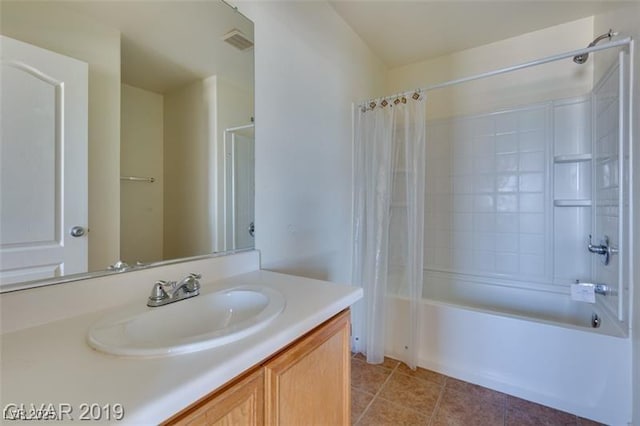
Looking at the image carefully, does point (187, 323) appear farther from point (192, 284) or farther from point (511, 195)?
point (511, 195)

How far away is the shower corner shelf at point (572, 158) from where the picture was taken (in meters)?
2.06

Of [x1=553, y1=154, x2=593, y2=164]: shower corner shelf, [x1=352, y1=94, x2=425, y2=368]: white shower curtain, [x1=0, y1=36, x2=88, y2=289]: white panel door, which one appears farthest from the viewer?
[x1=553, y1=154, x2=593, y2=164]: shower corner shelf

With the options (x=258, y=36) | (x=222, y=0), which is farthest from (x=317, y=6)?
(x=222, y=0)

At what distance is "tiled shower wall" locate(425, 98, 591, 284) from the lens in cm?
215

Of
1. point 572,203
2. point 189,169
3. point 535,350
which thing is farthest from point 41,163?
point 572,203

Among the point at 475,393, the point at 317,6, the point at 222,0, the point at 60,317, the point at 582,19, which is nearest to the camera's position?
the point at 60,317

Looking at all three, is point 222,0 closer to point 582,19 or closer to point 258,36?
point 258,36

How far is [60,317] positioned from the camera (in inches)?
30.6

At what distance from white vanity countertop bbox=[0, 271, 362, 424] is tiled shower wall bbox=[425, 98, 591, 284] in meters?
2.25

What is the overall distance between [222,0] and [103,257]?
3.84 ft

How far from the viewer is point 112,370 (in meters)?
0.54

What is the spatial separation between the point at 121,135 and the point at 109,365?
0.73 m

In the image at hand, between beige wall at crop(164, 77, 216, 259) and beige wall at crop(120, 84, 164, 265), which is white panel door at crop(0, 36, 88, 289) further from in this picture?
beige wall at crop(164, 77, 216, 259)

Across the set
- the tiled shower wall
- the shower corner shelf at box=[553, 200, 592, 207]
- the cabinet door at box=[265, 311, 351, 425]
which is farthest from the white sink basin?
the shower corner shelf at box=[553, 200, 592, 207]
